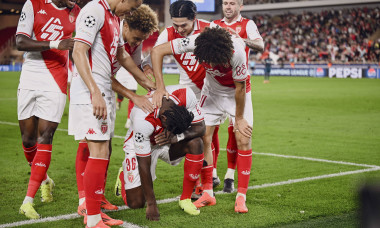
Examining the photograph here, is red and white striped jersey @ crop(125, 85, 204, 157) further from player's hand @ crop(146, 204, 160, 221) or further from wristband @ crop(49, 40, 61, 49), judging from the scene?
wristband @ crop(49, 40, 61, 49)

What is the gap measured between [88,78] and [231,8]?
2.78 m

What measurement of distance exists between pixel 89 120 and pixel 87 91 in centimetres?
24

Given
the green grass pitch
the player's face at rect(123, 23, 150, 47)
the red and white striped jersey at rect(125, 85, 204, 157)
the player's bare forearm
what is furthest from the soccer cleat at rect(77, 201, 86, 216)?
the player's bare forearm

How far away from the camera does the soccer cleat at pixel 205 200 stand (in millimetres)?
4781

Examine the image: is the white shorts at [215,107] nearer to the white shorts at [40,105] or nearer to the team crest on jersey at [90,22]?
the white shorts at [40,105]

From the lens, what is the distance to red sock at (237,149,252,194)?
4.87 m

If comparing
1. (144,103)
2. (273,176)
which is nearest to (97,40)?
(144,103)

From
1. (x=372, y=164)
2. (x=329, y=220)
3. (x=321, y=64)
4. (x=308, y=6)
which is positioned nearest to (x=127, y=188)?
(x=329, y=220)

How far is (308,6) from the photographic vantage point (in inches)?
1748

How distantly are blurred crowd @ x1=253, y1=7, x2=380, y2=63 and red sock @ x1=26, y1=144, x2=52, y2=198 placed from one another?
108 feet

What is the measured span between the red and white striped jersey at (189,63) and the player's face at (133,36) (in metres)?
0.56

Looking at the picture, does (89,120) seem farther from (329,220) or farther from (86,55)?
(329,220)

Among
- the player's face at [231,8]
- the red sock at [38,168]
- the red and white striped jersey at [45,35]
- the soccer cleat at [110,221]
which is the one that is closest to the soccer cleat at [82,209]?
the soccer cleat at [110,221]

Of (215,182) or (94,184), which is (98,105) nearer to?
(94,184)
